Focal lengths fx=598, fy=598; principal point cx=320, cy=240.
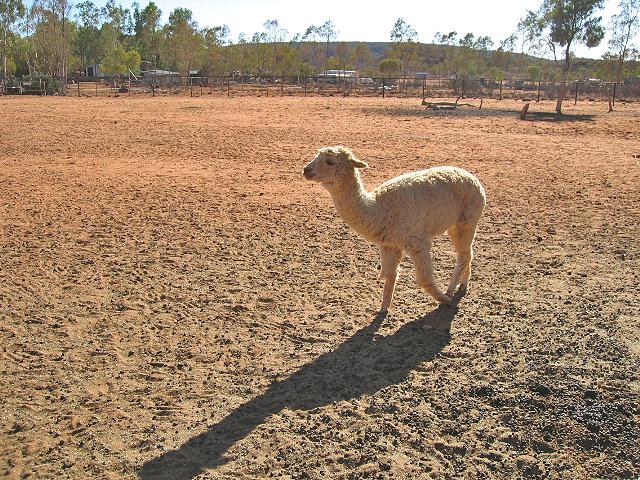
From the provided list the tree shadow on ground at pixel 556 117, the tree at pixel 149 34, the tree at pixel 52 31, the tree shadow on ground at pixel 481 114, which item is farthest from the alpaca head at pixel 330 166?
the tree at pixel 149 34

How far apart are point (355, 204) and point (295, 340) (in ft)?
4.50

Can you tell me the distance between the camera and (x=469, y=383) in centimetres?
459

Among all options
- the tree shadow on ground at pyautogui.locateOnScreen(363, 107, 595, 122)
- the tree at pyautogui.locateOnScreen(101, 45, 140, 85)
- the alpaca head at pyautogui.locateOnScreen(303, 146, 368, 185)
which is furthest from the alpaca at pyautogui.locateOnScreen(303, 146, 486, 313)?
the tree at pyautogui.locateOnScreen(101, 45, 140, 85)

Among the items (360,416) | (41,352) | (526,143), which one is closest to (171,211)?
(41,352)

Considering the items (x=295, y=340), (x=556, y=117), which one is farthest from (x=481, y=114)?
(x=295, y=340)

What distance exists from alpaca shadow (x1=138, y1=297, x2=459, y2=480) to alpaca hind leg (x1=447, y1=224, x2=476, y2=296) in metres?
0.47

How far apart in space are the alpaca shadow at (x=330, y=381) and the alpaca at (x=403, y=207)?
538 millimetres

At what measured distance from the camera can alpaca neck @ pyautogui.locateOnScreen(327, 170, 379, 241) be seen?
557 centimetres

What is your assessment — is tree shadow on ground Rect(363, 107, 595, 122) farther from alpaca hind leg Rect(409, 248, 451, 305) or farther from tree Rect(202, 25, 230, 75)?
tree Rect(202, 25, 230, 75)

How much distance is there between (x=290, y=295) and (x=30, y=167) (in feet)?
30.8

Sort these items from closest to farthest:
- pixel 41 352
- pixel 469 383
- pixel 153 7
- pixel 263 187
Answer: pixel 469 383 < pixel 41 352 < pixel 263 187 < pixel 153 7

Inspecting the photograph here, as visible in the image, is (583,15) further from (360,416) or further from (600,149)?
(360,416)

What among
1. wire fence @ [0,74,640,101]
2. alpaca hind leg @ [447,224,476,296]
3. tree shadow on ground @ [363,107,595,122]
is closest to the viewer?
alpaca hind leg @ [447,224,476,296]

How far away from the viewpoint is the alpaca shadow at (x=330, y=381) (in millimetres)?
3752
